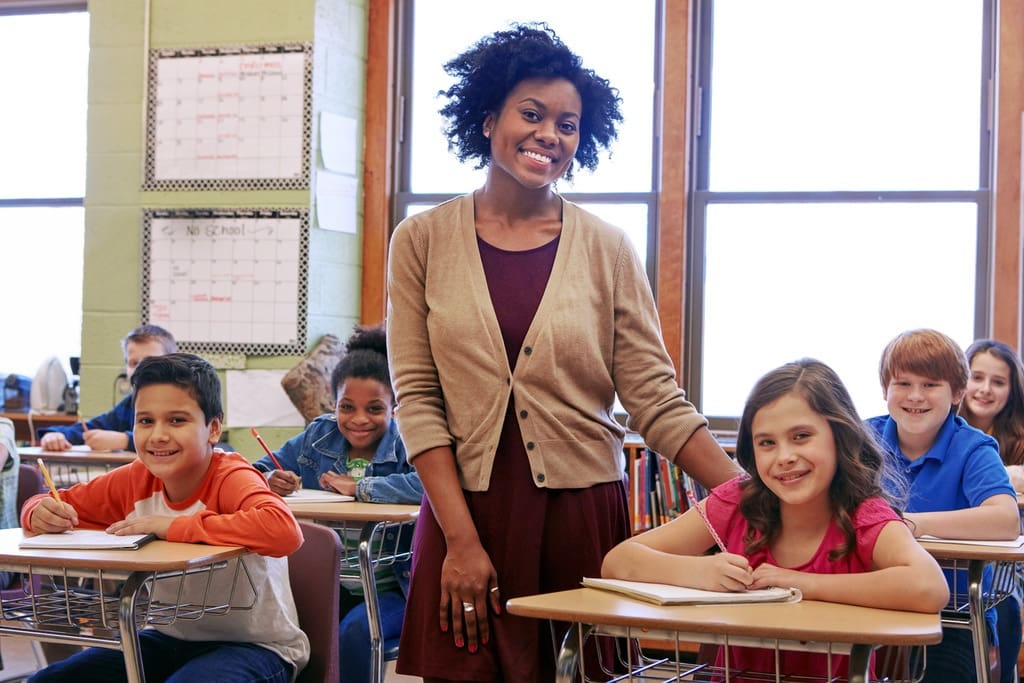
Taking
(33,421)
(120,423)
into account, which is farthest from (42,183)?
(120,423)

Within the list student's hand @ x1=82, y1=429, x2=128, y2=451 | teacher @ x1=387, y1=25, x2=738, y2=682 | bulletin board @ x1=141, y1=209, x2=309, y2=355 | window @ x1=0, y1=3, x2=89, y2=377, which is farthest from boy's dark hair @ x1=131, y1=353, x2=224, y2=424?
window @ x1=0, y1=3, x2=89, y2=377

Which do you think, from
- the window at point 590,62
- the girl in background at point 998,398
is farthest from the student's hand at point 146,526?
the window at point 590,62

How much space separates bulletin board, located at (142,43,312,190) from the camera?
433cm

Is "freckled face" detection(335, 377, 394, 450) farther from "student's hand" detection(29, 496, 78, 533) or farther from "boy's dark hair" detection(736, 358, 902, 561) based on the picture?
"boy's dark hair" detection(736, 358, 902, 561)

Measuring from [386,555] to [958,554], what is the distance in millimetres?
1386

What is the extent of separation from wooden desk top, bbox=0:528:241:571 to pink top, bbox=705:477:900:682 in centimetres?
81

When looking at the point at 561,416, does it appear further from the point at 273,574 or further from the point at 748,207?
the point at 748,207

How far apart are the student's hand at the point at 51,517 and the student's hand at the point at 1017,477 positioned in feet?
7.68

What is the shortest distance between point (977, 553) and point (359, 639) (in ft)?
4.32

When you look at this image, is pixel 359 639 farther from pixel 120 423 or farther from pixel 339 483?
pixel 120 423

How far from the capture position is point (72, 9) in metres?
5.08

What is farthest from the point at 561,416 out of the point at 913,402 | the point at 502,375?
the point at 913,402

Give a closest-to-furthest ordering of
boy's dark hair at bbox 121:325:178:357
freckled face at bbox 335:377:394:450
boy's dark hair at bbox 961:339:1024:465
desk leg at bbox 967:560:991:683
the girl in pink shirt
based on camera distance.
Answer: the girl in pink shirt
desk leg at bbox 967:560:991:683
freckled face at bbox 335:377:394:450
boy's dark hair at bbox 961:339:1024:465
boy's dark hair at bbox 121:325:178:357

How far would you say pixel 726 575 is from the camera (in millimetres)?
1630
